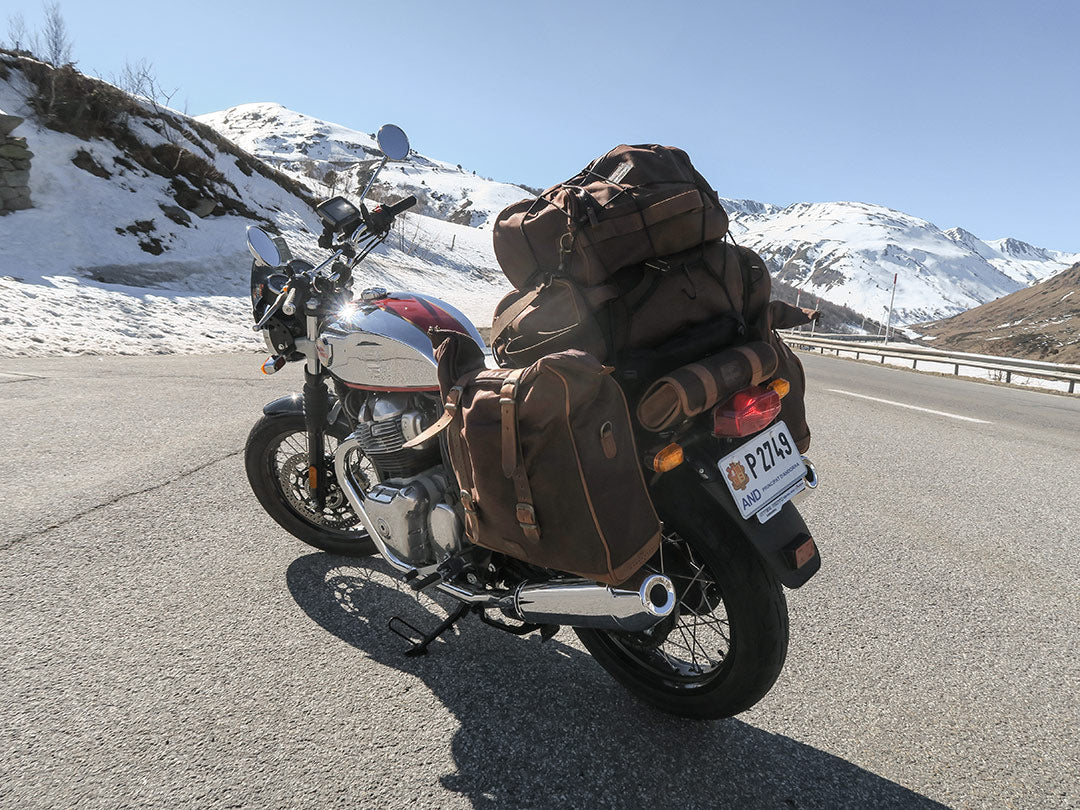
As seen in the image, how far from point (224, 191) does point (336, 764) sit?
2268 cm

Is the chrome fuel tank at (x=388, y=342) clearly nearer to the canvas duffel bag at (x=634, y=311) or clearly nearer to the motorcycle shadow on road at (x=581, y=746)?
the canvas duffel bag at (x=634, y=311)

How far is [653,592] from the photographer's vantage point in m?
1.77

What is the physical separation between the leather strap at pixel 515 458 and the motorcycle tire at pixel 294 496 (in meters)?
1.64

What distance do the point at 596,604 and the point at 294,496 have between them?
194 centimetres

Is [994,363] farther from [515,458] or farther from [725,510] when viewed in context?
[515,458]

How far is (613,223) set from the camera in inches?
72.3

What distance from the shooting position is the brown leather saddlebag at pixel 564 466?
1599 mm

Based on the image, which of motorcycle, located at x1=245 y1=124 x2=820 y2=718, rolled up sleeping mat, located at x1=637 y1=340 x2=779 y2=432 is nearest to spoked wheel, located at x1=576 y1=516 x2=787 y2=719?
motorcycle, located at x1=245 y1=124 x2=820 y2=718

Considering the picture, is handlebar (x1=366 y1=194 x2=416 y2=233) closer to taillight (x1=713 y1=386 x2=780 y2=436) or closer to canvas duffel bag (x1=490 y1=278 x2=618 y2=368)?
canvas duffel bag (x1=490 y1=278 x2=618 y2=368)

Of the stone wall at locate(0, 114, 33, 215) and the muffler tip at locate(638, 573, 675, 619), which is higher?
the stone wall at locate(0, 114, 33, 215)

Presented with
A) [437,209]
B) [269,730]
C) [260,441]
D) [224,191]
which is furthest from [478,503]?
[437,209]

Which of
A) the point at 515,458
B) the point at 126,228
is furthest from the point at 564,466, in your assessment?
the point at 126,228

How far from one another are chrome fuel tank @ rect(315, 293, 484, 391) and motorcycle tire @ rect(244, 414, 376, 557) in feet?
2.05

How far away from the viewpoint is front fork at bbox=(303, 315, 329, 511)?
284 centimetres
